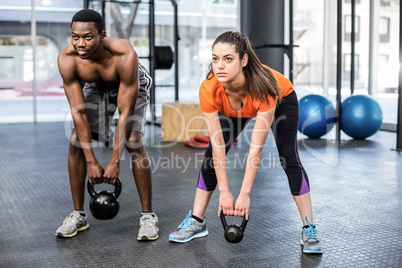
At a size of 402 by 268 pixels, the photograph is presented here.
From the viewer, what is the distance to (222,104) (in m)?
1.84

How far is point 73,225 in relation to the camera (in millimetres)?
2094

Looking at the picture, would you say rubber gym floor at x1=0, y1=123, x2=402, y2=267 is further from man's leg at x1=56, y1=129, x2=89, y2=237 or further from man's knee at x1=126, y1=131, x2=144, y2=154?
man's knee at x1=126, y1=131, x2=144, y2=154

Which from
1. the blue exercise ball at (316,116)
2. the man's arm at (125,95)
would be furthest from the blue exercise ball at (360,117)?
the man's arm at (125,95)

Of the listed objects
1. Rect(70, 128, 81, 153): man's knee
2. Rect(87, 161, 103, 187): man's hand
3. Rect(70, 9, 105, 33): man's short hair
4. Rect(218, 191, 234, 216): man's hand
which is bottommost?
Rect(218, 191, 234, 216): man's hand

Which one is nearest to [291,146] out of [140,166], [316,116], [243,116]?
[243,116]

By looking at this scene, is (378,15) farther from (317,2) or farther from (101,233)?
(101,233)

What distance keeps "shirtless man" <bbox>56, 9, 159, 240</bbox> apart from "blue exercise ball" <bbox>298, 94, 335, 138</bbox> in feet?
10.5

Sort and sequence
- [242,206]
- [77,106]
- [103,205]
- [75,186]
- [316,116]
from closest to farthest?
[242,206], [103,205], [77,106], [75,186], [316,116]

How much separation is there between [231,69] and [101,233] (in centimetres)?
101

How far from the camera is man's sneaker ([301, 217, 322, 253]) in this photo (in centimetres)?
183

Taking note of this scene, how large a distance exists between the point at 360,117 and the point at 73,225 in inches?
145

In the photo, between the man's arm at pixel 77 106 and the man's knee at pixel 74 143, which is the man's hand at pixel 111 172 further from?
the man's knee at pixel 74 143

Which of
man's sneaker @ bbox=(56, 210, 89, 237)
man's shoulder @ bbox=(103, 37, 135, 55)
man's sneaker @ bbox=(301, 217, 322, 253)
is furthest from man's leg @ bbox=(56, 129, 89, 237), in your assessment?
man's sneaker @ bbox=(301, 217, 322, 253)

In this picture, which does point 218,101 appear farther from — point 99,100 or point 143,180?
point 99,100
